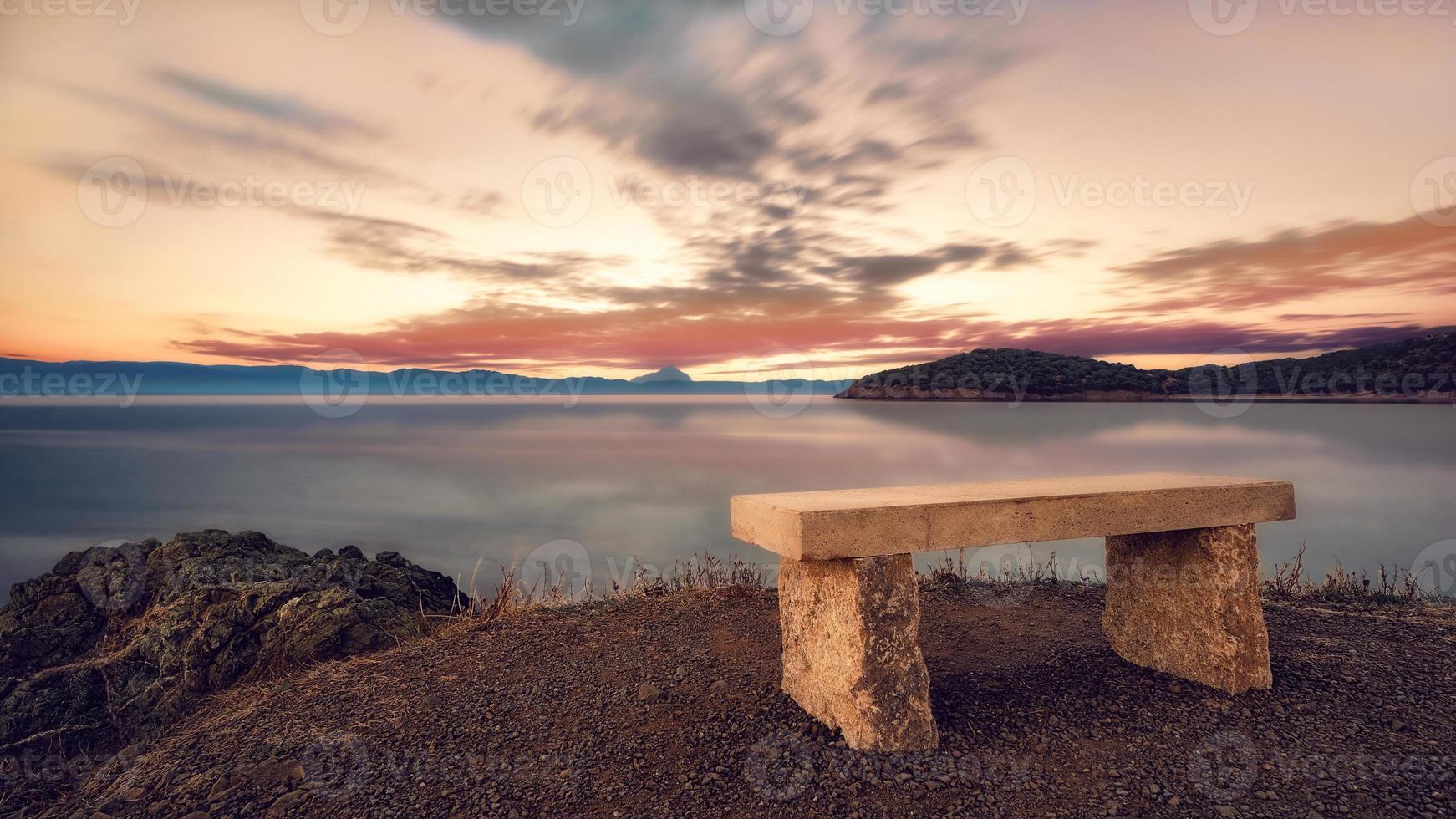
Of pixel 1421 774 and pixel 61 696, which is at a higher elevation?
pixel 1421 774

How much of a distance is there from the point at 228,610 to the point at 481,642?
178cm

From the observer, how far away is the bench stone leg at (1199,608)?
4.11 meters

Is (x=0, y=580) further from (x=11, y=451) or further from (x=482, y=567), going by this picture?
(x=11, y=451)

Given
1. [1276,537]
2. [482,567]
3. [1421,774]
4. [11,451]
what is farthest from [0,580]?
[11,451]

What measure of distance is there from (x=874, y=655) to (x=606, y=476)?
19.9 metres

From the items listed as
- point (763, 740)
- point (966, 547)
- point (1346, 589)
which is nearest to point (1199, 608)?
point (966, 547)

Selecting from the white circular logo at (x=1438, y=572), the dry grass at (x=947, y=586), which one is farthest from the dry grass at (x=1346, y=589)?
the white circular logo at (x=1438, y=572)

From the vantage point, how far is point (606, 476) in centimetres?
2277

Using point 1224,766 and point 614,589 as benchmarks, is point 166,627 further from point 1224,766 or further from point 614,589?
point 1224,766

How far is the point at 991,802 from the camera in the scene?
3.07 metres

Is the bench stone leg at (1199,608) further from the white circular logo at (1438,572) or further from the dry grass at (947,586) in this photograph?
the white circular logo at (1438,572)

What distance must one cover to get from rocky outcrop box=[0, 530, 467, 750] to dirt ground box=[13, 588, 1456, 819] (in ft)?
1.23

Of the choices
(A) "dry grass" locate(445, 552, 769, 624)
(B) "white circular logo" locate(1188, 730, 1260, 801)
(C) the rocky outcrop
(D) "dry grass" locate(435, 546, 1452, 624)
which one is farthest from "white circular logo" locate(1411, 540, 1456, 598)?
(C) the rocky outcrop

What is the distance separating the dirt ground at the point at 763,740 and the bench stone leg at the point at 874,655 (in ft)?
0.39
